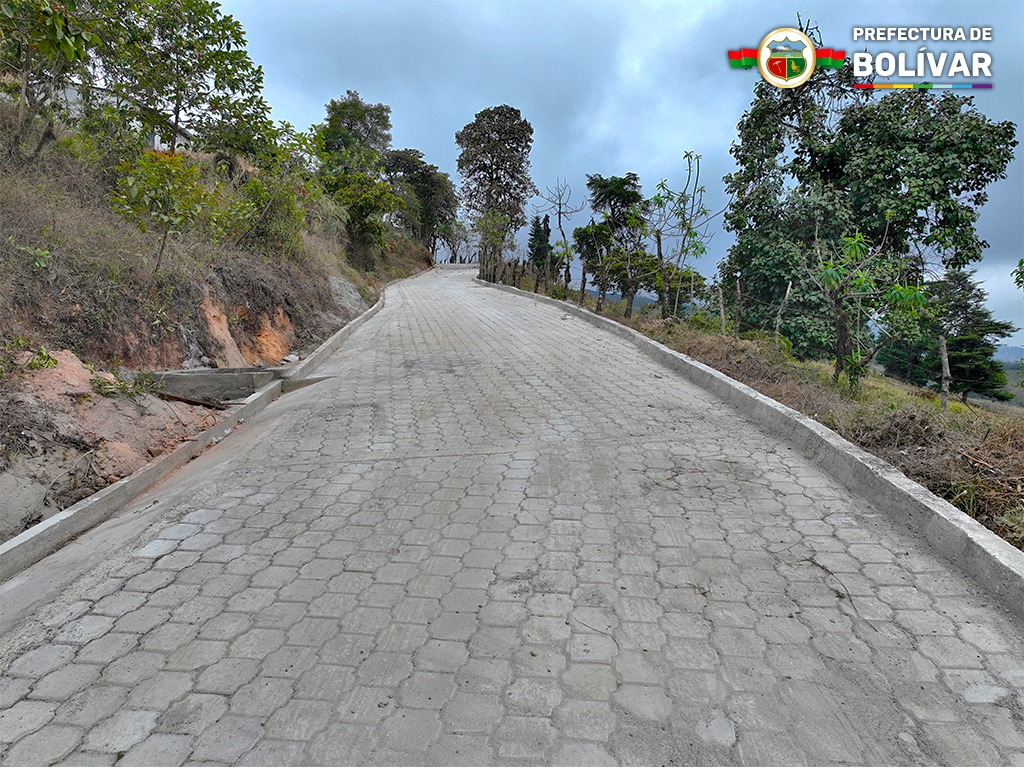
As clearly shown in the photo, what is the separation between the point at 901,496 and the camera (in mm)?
3164

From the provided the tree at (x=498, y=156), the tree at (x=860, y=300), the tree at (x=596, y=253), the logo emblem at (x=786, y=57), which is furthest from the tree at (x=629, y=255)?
the tree at (x=498, y=156)

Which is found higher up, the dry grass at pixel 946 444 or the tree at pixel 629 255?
the tree at pixel 629 255

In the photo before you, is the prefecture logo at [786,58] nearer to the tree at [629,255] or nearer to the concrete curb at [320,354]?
the tree at [629,255]

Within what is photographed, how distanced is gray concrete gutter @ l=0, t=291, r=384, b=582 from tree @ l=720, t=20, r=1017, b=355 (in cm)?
953

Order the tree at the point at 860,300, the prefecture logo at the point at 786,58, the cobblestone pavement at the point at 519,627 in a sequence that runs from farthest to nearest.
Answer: the prefecture logo at the point at 786,58 → the tree at the point at 860,300 → the cobblestone pavement at the point at 519,627

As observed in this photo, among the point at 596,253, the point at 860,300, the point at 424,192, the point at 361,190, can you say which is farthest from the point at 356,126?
the point at 860,300

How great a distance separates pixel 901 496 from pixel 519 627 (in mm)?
2438

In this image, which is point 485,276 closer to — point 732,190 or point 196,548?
point 732,190

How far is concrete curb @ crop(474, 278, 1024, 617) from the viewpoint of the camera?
8.16 ft

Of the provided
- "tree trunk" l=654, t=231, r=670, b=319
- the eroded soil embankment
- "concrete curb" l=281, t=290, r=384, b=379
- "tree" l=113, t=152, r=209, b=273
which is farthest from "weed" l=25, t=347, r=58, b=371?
"tree trunk" l=654, t=231, r=670, b=319

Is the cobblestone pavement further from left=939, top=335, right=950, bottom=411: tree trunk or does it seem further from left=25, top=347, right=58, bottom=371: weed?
left=939, top=335, right=950, bottom=411: tree trunk

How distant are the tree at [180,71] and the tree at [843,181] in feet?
32.2

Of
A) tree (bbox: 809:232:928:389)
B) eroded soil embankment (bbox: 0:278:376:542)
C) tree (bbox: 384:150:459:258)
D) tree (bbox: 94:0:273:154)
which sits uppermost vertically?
tree (bbox: 384:150:459:258)

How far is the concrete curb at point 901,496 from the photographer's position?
2486mm
